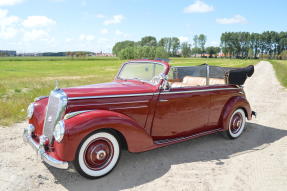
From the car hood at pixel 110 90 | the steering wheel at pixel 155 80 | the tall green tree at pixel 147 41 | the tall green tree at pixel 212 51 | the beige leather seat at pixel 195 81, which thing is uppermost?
the tall green tree at pixel 147 41

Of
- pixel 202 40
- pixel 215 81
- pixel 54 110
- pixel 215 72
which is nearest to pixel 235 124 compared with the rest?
pixel 215 81

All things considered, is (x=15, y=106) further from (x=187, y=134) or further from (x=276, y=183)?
(x=276, y=183)

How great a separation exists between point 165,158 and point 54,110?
209 cm

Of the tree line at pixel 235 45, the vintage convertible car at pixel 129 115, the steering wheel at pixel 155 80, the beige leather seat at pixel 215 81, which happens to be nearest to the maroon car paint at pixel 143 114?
the vintage convertible car at pixel 129 115

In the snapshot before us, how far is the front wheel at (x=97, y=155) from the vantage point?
328 cm

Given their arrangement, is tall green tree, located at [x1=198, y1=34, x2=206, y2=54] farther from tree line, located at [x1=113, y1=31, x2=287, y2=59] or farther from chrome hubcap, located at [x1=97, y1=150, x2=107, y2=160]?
chrome hubcap, located at [x1=97, y1=150, x2=107, y2=160]

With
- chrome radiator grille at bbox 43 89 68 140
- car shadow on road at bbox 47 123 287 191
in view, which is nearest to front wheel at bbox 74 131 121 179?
car shadow on road at bbox 47 123 287 191

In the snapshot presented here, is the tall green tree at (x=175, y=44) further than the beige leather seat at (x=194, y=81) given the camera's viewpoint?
Yes

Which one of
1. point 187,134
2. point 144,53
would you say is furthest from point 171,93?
point 144,53

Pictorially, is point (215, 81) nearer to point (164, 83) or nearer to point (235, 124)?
point (235, 124)

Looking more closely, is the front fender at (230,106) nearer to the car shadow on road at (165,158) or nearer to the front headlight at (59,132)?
the car shadow on road at (165,158)

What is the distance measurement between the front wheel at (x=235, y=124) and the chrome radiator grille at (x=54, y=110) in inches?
142

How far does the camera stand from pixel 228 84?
17.0ft

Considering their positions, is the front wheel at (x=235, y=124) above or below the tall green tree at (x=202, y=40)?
below
